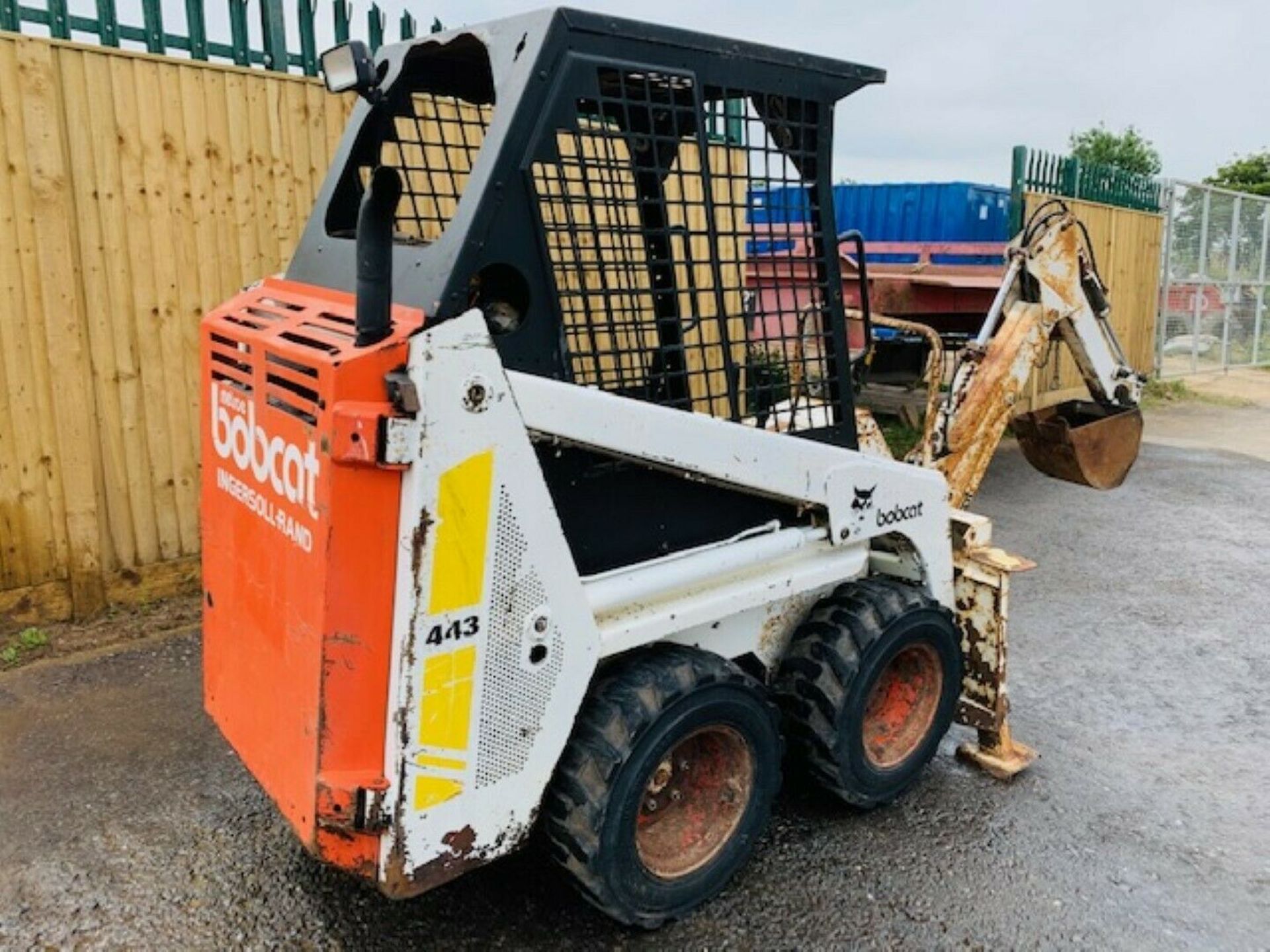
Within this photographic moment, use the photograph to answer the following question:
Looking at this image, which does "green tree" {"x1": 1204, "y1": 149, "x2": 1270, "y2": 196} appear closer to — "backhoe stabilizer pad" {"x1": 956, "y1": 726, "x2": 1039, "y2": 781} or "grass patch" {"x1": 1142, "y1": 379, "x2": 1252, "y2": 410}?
"grass patch" {"x1": 1142, "y1": 379, "x2": 1252, "y2": 410}

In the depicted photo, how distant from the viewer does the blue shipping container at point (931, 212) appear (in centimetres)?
950

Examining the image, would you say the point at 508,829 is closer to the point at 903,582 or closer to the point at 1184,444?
the point at 903,582

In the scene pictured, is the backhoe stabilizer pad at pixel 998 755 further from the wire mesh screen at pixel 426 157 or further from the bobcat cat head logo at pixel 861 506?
the wire mesh screen at pixel 426 157

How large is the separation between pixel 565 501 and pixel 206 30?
3.54 meters

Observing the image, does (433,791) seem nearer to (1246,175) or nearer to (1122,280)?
(1122,280)

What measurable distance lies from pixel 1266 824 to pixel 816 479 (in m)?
1.93

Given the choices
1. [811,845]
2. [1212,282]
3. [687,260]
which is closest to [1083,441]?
[811,845]

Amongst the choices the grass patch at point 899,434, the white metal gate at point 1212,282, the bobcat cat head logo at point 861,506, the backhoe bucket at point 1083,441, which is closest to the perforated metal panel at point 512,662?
the bobcat cat head logo at point 861,506

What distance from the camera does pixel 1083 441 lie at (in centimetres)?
442

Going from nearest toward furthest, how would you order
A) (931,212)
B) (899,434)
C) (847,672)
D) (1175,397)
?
(847,672)
(899,434)
(931,212)
(1175,397)

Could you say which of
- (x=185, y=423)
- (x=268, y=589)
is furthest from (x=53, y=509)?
(x=268, y=589)

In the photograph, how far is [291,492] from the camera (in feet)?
7.61

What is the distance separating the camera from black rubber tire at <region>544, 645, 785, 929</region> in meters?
2.50

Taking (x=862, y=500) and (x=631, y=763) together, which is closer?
(x=631, y=763)
